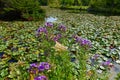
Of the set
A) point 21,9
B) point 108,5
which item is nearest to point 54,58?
point 21,9

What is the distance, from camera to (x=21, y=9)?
20234 millimetres

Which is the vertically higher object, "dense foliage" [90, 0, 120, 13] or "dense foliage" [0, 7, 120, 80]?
A: "dense foliage" [0, 7, 120, 80]

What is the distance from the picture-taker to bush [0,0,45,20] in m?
20.1

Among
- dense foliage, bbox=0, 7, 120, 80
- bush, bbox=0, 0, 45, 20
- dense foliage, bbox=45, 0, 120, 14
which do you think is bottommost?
dense foliage, bbox=45, 0, 120, 14

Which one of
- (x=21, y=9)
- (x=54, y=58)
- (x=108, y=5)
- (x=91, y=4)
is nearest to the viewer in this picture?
(x=54, y=58)

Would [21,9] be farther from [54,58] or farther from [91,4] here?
[91,4]

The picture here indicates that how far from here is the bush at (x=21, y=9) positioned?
2008 centimetres

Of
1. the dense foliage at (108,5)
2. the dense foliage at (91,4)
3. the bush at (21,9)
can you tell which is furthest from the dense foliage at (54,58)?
the dense foliage at (91,4)

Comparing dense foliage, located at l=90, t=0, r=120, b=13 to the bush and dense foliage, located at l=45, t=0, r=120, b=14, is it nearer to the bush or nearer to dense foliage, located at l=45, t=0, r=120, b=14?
dense foliage, located at l=45, t=0, r=120, b=14

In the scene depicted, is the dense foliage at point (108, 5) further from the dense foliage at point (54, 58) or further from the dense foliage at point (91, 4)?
the dense foliage at point (54, 58)

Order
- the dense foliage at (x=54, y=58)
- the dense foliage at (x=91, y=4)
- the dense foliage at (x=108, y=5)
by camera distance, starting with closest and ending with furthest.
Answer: the dense foliage at (x=54, y=58), the dense foliage at (x=108, y=5), the dense foliage at (x=91, y=4)

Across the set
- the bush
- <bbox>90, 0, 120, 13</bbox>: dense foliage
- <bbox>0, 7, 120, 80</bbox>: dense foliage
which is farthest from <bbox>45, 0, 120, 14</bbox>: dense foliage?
<bbox>0, 7, 120, 80</bbox>: dense foliage

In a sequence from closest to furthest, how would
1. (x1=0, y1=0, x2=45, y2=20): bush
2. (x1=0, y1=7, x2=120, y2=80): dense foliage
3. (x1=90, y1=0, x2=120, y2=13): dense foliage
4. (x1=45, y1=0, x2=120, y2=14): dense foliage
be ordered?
(x1=0, y1=7, x2=120, y2=80): dense foliage → (x1=0, y1=0, x2=45, y2=20): bush → (x1=90, y1=0, x2=120, y2=13): dense foliage → (x1=45, y1=0, x2=120, y2=14): dense foliage

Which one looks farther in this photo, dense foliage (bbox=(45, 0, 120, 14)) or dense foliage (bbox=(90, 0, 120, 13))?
dense foliage (bbox=(45, 0, 120, 14))
